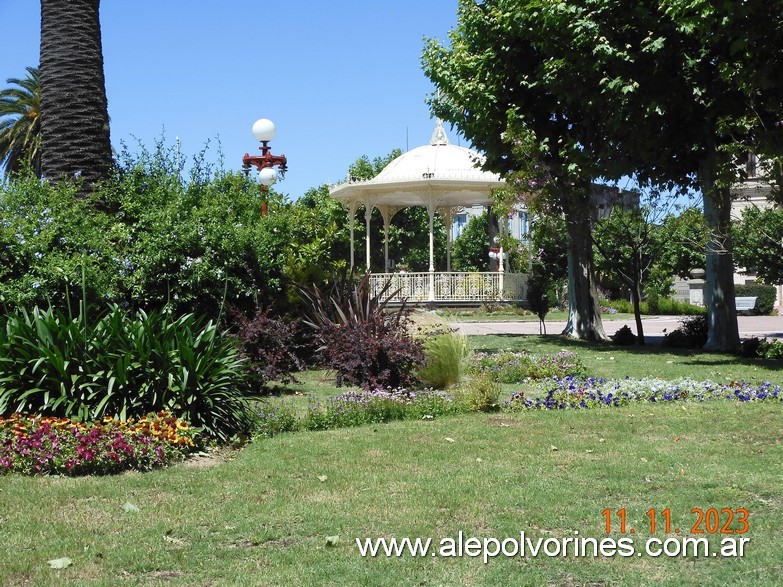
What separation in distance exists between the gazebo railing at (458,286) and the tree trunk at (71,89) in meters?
20.4

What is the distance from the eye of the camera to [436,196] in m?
31.6

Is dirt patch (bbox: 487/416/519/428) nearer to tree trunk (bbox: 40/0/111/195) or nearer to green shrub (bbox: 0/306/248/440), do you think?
green shrub (bbox: 0/306/248/440)

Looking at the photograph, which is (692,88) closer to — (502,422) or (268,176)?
(268,176)

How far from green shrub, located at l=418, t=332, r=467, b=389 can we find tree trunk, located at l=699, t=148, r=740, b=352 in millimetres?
8546

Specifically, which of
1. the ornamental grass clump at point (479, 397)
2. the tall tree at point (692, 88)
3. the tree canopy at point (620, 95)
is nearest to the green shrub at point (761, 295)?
the tree canopy at point (620, 95)

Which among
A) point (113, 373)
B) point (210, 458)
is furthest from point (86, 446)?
point (113, 373)

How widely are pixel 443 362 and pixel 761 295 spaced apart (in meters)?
38.6

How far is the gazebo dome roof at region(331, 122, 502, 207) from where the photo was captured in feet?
101

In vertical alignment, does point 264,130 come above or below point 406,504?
above

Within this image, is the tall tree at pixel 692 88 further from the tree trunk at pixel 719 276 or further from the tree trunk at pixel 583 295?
the tree trunk at pixel 583 295

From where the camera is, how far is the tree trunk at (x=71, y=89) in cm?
1175

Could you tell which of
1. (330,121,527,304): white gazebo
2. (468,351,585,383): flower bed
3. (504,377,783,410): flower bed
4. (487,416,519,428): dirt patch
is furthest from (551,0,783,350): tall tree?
(330,121,527,304): white gazebo

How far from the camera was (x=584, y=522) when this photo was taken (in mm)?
5184

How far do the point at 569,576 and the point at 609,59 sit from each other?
1400cm
